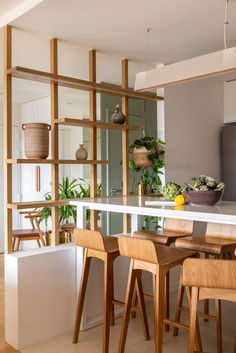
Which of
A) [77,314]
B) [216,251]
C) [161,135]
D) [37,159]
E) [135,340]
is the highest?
[161,135]

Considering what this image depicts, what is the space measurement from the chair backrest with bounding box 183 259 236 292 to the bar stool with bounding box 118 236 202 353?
0.31 m

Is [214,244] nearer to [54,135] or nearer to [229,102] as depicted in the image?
[54,135]

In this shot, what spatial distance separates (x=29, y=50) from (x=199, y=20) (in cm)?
166

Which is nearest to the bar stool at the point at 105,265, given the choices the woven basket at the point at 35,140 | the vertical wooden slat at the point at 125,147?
the woven basket at the point at 35,140

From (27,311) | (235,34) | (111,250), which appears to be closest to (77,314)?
(27,311)

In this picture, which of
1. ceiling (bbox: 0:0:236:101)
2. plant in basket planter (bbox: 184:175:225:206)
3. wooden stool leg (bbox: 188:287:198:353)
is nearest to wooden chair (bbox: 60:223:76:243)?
ceiling (bbox: 0:0:236:101)

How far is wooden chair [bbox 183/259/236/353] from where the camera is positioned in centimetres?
174

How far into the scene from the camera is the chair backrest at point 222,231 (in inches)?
112

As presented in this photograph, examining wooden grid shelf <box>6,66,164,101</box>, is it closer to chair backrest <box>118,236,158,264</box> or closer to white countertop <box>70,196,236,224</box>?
white countertop <box>70,196,236,224</box>

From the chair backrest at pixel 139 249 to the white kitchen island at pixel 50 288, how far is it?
0.27 metres

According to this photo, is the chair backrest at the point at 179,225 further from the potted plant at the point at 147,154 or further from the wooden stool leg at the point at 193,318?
the wooden stool leg at the point at 193,318

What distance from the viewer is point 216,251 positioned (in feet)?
8.46

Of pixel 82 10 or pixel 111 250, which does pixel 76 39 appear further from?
pixel 111 250

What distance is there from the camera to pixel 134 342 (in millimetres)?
2742
